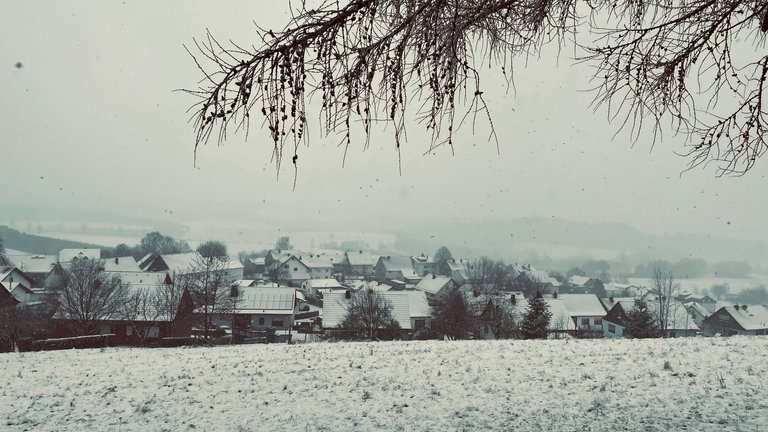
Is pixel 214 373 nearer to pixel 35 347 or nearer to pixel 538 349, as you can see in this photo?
pixel 538 349

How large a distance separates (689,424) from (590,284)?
8789cm

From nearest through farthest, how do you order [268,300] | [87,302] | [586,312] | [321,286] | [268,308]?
[87,302], [268,308], [268,300], [586,312], [321,286]

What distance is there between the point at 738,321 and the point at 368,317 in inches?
1521

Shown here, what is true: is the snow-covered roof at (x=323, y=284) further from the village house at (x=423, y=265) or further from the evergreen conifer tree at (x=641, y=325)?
the evergreen conifer tree at (x=641, y=325)

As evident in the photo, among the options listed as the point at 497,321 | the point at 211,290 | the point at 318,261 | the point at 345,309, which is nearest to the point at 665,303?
the point at 497,321

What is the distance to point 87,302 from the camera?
81.9 feet

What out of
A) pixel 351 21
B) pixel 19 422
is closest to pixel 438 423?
pixel 351 21

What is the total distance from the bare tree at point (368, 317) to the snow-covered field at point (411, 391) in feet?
54.8

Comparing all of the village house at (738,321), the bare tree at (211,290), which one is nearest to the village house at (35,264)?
the bare tree at (211,290)

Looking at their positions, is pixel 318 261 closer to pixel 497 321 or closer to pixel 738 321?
pixel 497 321

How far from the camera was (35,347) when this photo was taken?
614 inches

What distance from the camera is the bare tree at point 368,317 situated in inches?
1093

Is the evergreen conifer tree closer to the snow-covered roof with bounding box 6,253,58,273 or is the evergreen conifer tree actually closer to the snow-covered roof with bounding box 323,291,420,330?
the snow-covered roof with bounding box 323,291,420,330

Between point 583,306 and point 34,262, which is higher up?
point 34,262
